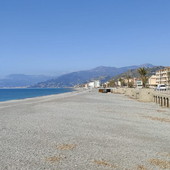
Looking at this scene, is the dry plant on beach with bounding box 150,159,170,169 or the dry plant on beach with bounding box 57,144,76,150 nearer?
the dry plant on beach with bounding box 150,159,170,169

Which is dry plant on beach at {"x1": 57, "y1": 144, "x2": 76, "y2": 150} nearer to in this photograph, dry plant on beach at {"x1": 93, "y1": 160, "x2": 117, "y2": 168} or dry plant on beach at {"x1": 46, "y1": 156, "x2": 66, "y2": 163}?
dry plant on beach at {"x1": 46, "y1": 156, "x2": 66, "y2": 163}

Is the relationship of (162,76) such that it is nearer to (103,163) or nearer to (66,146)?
(66,146)

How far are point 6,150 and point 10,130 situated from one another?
4.08 metres

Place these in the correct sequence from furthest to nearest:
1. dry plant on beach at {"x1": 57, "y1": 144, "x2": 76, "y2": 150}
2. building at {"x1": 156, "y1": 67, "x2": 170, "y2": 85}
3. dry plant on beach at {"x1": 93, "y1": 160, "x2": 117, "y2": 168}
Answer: building at {"x1": 156, "y1": 67, "x2": 170, "y2": 85} → dry plant on beach at {"x1": 57, "y1": 144, "x2": 76, "y2": 150} → dry plant on beach at {"x1": 93, "y1": 160, "x2": 117, "y2": 168}

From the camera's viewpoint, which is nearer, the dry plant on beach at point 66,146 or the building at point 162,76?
the dry plant on beach at point 66,146

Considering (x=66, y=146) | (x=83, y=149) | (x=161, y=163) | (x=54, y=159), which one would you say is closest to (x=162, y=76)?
(x=66, y=146)

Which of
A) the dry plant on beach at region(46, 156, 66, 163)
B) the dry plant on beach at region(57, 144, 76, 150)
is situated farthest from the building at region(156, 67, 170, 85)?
the dry plant on beach at region(46, 156, 66, 163)

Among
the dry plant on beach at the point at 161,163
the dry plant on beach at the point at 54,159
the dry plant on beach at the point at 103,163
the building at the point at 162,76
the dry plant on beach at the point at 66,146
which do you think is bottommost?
the dry plant on beach at the point at 161,163

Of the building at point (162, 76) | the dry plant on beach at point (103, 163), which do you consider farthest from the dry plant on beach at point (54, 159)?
the building at point (162, 76)

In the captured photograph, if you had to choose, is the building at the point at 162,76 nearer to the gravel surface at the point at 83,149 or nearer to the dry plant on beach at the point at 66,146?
the gravel surface at the point at 83,149

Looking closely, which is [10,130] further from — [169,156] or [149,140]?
[169,156]

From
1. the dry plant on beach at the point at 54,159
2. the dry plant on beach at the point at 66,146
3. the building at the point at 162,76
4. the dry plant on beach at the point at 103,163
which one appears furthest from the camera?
the building at the point at 162,76

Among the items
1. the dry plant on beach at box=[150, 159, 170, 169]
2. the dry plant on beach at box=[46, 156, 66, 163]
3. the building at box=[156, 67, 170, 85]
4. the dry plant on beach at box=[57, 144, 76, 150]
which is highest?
the building at box=[156, 67, 170, 85]

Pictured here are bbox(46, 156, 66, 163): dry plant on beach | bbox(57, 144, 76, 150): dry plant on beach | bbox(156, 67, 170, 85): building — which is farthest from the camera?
bbox(156, 67, 170, 85): building
